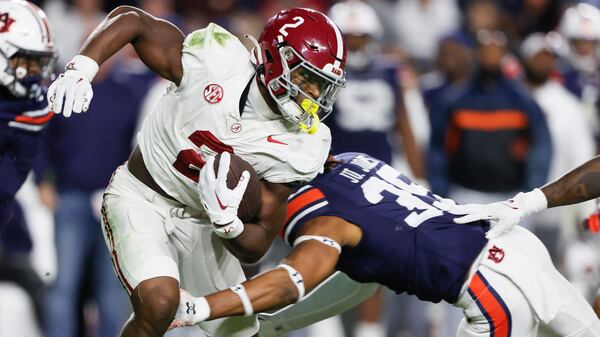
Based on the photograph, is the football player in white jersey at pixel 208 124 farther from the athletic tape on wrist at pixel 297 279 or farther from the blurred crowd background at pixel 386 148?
the blurred crowd background at pixel 386 148

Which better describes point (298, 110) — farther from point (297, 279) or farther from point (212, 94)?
point (297, 279)

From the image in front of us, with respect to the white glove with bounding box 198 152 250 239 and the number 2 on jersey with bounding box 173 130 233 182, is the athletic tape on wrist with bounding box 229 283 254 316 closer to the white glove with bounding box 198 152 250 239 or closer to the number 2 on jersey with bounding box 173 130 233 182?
the white glove with bounding box 198 152 250 239

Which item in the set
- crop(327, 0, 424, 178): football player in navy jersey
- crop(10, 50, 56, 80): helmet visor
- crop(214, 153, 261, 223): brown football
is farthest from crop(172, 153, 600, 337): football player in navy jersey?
crop(327, 0, 424, 178): football player in navy jersey

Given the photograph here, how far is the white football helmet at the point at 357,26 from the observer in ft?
24.5

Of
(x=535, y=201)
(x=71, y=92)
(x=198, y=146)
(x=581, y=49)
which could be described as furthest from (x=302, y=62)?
(x=581, y=49)

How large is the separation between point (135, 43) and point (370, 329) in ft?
10.2

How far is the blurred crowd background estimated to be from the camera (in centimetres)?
705

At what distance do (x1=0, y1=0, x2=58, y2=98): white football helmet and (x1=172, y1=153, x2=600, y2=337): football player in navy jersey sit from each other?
1.42 meters

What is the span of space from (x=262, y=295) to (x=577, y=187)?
1400 millimetres

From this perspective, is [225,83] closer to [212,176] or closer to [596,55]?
[212,176]

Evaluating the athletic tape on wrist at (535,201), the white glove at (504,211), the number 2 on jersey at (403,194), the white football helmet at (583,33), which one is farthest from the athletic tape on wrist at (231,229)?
the white football helmet at (583,33)

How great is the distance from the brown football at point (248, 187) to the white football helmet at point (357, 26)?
9.81 ft

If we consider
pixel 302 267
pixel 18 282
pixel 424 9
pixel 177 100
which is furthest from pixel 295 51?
pixel 424 9

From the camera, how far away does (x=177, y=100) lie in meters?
4.74
